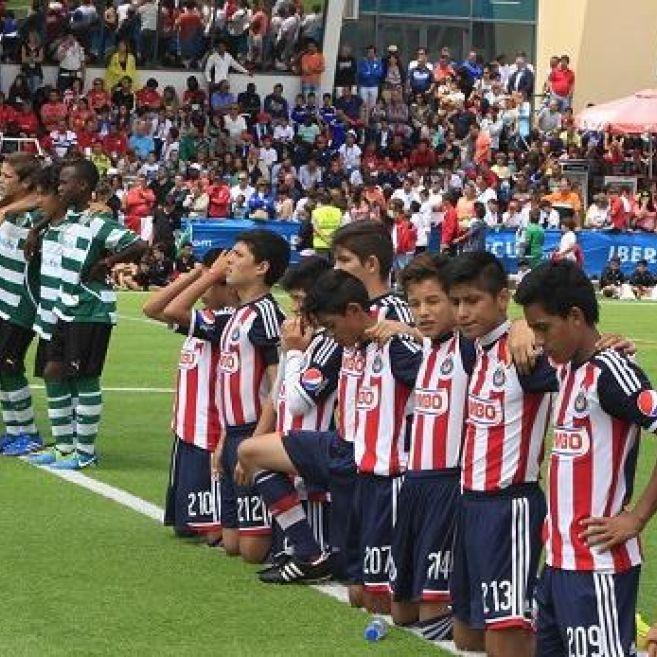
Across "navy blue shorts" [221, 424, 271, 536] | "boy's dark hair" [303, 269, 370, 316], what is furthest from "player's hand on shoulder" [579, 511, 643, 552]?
"navy blue shorts" [221, 424, 271, 536]

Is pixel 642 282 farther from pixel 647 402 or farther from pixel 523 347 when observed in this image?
pixel 647 402

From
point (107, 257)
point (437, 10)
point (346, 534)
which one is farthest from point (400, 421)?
point (437, 10)

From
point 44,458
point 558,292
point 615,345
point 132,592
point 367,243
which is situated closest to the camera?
point 558,292

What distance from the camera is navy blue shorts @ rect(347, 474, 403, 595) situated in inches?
364

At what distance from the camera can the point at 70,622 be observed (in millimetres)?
9086

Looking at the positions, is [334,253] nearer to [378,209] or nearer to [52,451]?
[52,451]

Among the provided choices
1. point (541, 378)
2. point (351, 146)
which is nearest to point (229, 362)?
point (541, 378)

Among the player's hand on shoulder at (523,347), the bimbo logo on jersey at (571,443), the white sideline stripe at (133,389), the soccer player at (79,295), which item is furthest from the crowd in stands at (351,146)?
the bimbo logo on jersey at (571,443)

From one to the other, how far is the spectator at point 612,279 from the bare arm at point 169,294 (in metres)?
25.9

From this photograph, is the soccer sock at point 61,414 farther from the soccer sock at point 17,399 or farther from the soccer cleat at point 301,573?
the soccer cleat at point 301,573

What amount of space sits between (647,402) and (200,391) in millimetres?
4879

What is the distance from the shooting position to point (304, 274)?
1004cm

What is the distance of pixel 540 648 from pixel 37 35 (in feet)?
126

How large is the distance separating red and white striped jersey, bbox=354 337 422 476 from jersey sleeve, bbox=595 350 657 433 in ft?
7.61
